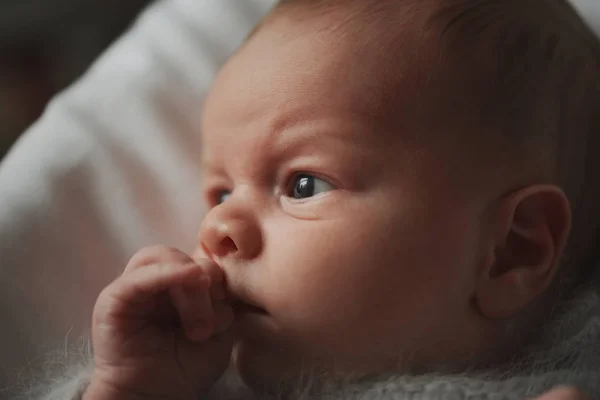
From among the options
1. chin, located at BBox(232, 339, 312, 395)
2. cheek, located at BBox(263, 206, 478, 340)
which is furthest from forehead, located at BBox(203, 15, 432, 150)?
chin, located at BBox(232, 339, 312, 395)

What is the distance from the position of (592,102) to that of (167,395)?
20.9 inches

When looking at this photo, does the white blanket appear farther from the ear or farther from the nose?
the ear

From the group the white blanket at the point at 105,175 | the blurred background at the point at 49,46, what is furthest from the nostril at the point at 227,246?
the blurred background at the point at 49,46

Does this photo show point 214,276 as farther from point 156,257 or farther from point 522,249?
point 522,249

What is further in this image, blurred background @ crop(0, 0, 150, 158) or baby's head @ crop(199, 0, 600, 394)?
blurred background @ crop(0, 0, 150, 158)

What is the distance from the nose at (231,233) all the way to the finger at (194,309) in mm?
48

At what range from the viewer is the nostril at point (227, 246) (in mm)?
704

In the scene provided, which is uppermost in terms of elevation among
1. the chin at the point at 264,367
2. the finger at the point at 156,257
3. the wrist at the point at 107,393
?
the finger at the point at 156,257

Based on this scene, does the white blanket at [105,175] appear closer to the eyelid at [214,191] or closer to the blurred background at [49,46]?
the eyelid at [214,191]

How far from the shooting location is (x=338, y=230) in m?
0.67

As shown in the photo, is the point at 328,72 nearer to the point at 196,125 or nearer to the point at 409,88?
the point at 409,88

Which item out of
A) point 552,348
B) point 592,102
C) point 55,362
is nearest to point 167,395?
point 55,362

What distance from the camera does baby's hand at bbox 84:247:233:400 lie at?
2.21 feet

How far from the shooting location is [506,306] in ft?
2.33
